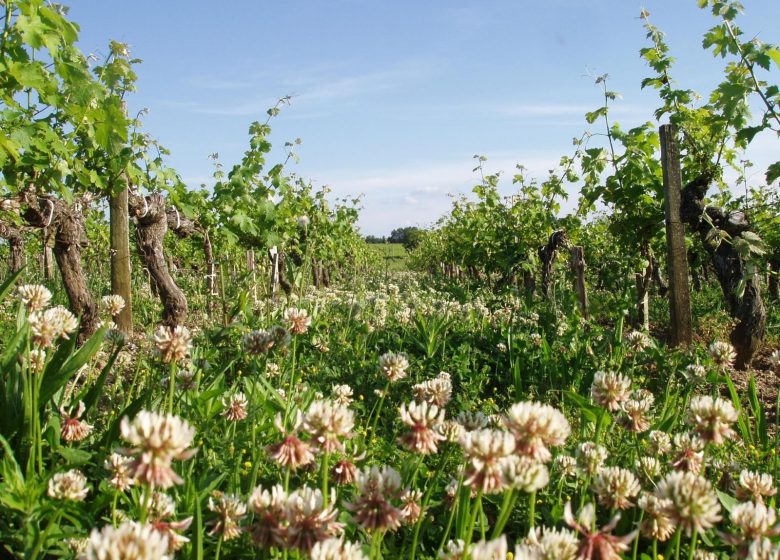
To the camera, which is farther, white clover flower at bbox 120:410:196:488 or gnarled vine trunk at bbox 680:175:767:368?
gnarled vine trunk at bbox 680:175:767:368

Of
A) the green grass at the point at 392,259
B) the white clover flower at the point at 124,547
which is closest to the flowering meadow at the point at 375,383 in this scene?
the white clover flower at the point at 124,547

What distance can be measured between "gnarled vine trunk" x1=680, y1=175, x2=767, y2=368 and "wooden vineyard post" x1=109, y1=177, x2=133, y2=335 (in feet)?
20.4

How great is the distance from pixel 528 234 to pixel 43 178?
883cm

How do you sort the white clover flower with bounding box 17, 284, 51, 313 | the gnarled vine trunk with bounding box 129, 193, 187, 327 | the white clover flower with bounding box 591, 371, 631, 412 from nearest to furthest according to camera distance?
1. the white clover flower with bounding box 591, 371, 631, 412
2. the white clover flower with bounding box 17, 284, 51, 313
3. the gnarled vine trunk with bounding box 129, 193, 187, 327

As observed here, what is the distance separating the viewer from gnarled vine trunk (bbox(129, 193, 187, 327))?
8117 millimetres

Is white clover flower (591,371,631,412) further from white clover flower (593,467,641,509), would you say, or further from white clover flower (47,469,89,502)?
white clover flower (47,469,89,502)

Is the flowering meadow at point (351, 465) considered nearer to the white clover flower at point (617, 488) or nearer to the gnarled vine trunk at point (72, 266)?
the white clover flower at point (617, 488)

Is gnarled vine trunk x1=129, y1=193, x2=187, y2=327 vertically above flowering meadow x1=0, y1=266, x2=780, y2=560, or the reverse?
gnarled vine trunk x1=129, y1=193, x2=187, y2=327

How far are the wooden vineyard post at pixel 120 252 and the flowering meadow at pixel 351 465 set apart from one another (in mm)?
1465

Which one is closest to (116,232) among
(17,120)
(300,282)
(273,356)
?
(17,120)

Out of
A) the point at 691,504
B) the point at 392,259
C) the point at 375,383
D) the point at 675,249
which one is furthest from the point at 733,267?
the point at 392,259

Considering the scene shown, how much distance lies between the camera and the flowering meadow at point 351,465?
1.26m

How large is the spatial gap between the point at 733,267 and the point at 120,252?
22.1 feet

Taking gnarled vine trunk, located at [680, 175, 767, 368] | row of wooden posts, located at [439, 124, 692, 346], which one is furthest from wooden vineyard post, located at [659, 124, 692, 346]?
gnarled vine trunk, located at [680, 175, 767, 368]
